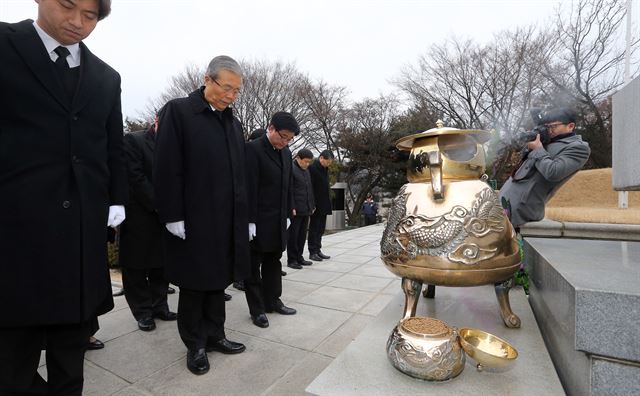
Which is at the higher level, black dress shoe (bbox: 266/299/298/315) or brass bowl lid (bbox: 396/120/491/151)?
brass bowl lid (bbox: 396/120/491/151)

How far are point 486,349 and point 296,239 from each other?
4520 mm

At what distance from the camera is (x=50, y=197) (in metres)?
1.45

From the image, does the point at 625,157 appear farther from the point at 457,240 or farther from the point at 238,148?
the point at 238,148

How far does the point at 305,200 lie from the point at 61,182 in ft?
14.5

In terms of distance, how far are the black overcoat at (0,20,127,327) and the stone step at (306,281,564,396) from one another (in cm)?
116

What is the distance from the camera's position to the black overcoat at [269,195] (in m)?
3.18

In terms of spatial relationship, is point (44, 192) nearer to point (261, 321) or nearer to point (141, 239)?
point (141, 239)

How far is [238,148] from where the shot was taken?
2.60 meters

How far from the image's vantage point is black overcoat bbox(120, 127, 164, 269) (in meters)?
3.11

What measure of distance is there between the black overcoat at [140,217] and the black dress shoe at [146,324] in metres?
0.48

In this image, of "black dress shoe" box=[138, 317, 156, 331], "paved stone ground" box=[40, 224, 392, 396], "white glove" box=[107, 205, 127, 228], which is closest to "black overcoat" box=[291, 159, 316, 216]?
"paved stone ground" box=[40, 224, 392, 396]

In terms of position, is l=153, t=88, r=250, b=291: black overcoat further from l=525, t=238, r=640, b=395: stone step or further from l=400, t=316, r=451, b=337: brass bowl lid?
l=525, t=238, r=640, b=395: stone step

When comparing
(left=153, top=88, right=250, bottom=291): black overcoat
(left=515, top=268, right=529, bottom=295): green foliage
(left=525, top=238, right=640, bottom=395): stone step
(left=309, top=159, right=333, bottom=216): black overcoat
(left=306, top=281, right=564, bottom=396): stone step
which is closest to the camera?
(left=525, top=238, right=640, bottom=395): stone step

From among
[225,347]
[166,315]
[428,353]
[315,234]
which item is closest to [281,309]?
[225,347]
